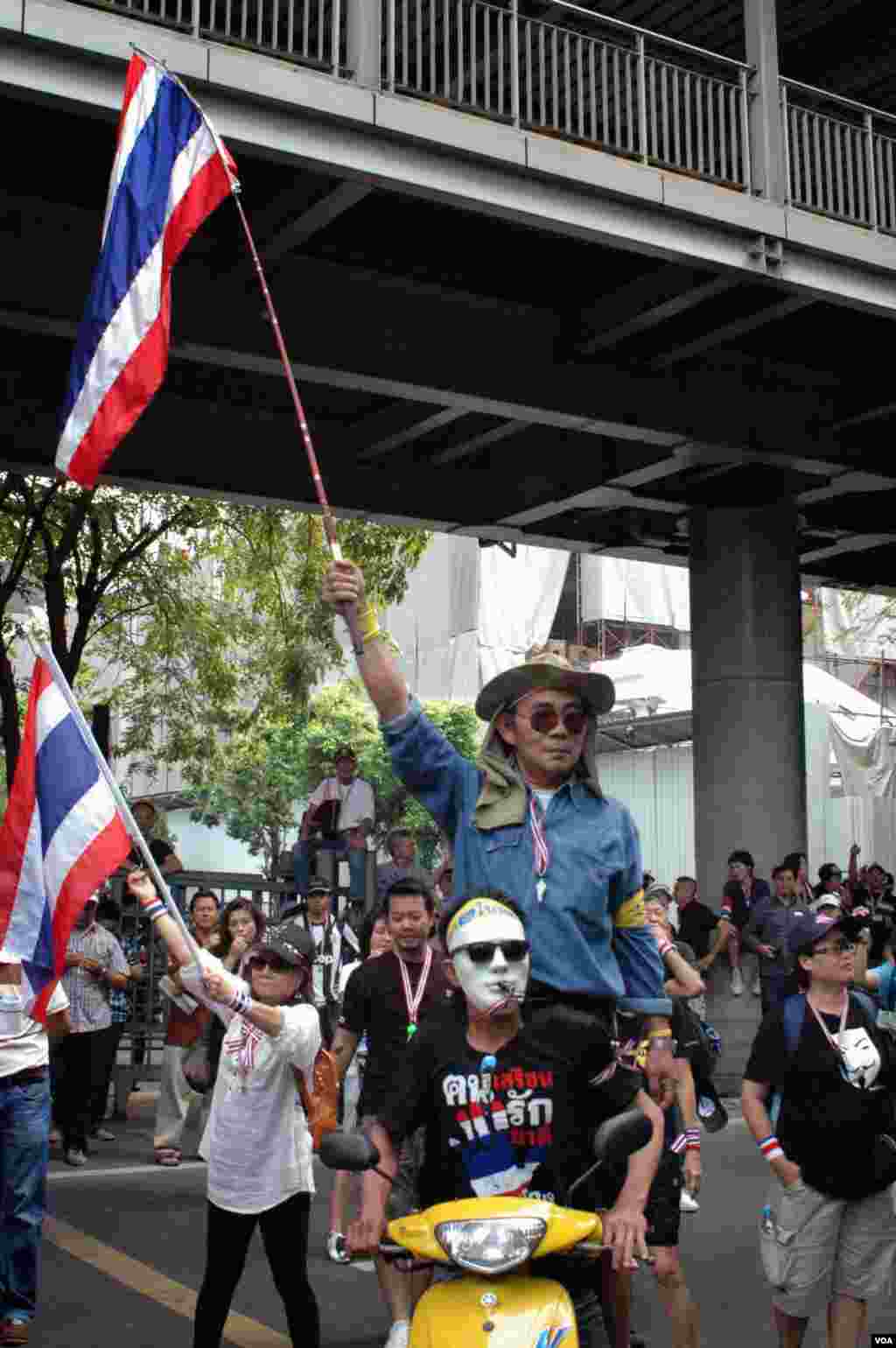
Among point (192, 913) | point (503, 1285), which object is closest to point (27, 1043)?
point (503, 1285)

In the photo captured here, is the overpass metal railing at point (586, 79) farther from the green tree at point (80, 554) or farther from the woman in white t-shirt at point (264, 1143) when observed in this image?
the woman in white t-shirt at point (264, 1143)

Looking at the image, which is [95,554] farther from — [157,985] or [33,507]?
[157,985]

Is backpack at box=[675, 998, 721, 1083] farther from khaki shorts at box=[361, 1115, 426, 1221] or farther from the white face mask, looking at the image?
the white face mask

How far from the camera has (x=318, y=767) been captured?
49.9 meters

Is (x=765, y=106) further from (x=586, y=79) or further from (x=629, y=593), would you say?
(x=629, y=593)

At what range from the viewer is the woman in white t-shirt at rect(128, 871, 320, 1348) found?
233 inches

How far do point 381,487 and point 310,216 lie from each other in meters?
5.85

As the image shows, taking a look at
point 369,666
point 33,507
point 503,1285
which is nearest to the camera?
point 503,1285

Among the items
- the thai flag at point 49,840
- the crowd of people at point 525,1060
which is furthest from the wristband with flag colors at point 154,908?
the thai flag at point 49,840

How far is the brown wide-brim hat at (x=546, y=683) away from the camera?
4480mm

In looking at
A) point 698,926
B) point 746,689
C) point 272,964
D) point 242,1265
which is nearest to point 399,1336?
point 242,1265

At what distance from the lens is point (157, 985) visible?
597 inches

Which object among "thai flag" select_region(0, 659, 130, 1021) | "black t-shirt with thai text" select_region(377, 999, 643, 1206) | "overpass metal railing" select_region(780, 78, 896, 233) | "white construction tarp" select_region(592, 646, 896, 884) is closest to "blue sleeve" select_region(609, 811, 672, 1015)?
"black t-shirt with thai text" select_region(377, 999, 643, 1206)

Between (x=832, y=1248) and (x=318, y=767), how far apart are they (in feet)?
146
